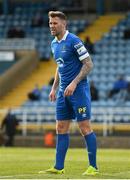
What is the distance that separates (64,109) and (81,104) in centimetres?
30

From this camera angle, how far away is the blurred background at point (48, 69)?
28234 mm

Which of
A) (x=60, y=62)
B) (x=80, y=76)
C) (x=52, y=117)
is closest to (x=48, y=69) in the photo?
(x=52, y=117)

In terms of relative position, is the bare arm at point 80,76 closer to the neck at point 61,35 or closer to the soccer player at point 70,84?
the soccer player at point 70,84

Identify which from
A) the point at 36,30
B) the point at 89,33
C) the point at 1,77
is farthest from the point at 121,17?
the point at 1,77

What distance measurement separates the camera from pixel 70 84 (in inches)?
443

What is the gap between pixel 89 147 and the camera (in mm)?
11461

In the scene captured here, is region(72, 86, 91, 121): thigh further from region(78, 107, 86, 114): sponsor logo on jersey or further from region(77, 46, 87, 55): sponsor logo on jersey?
region(77, 46, 87, 55): sponsor logo on jersey

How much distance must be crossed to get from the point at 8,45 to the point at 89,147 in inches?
1020

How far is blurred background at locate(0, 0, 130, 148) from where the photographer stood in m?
28.2

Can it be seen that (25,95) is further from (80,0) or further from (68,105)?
(68,105)

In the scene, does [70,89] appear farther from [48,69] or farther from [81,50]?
[48,69]

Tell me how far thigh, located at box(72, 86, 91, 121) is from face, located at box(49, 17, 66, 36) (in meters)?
0.88

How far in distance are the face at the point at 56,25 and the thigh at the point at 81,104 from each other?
2.89 ft

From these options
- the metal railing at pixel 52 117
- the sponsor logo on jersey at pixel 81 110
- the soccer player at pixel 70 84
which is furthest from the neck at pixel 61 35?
the metal railing at pixel 52 117
